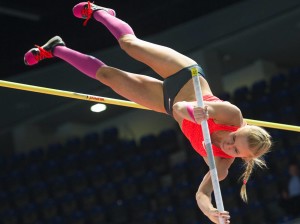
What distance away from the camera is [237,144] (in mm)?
4789

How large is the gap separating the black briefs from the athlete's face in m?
0.48

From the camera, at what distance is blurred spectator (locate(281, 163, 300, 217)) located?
9016 mm

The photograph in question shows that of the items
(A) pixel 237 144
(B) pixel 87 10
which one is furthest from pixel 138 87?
(A) pixel 237 144

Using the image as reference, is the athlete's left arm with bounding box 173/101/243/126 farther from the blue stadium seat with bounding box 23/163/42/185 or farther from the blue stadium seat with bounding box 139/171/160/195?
the blue stadium seat with bounding box 23/163/42/185

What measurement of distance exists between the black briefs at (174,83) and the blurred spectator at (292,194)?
4.21 meters

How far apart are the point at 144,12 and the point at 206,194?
7.52 m

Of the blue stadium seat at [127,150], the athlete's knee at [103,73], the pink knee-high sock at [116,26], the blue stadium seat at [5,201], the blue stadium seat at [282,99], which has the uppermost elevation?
the blue stadium seat at [282,99]

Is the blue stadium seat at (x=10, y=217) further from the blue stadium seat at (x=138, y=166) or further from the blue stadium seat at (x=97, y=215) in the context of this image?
the blue stadium seat at (x=138, y=166)

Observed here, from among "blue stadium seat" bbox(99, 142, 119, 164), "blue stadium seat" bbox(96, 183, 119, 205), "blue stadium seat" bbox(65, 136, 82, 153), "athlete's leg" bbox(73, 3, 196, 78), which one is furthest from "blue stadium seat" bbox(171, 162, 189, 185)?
"athlete's leg" bbox(73, 3, 196, 78)

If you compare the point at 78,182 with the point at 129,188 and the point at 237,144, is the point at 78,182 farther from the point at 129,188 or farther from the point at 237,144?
the point at 237,144

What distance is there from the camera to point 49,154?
12242 mm

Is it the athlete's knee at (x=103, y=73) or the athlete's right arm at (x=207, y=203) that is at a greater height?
the athlete's knee at (x=103, y=73)

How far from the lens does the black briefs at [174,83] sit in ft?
16.7

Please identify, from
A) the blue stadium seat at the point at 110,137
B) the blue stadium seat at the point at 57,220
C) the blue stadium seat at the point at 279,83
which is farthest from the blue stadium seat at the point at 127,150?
the blue stadium seat at the point at 279,83
